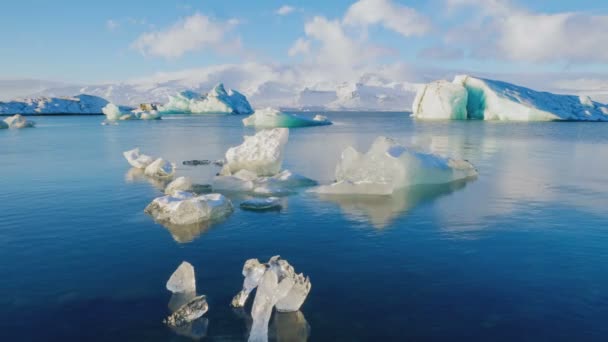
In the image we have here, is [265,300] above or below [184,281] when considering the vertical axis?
above

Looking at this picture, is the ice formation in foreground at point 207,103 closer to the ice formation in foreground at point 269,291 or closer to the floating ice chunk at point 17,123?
the floating ice chunk at point 17,123

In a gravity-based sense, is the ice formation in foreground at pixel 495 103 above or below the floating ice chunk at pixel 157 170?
above

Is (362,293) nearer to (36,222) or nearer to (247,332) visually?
(247,332)

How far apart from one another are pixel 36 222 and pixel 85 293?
18.1 feet

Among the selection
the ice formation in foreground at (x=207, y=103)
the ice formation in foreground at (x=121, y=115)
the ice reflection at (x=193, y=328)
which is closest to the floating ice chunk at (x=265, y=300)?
the ice reflection at (x=193, y=328)

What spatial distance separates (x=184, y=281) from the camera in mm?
6984

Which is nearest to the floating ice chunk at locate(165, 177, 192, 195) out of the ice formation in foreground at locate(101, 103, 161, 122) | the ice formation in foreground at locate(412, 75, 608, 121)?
the ice formation in foreground at locate(412, 75, 608, 121)

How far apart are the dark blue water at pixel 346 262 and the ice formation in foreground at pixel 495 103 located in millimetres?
53109

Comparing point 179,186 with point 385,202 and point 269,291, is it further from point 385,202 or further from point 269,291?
point 269,291

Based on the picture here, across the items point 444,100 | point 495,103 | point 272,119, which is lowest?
point 272,119

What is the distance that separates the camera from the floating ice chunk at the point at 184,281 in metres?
6.97

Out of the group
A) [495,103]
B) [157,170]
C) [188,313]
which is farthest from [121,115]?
[188,313]

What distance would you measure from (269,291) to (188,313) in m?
1.19

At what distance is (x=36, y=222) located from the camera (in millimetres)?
11359
